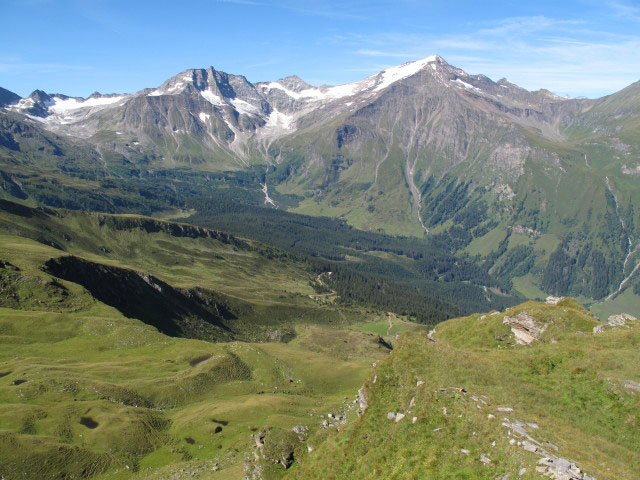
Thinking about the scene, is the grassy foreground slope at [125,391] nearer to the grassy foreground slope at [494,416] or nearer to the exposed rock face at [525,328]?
the grassy foreground slope at [494,416]

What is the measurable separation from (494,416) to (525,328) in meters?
46.0

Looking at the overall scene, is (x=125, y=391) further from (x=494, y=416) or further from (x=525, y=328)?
(x=525, y=328)

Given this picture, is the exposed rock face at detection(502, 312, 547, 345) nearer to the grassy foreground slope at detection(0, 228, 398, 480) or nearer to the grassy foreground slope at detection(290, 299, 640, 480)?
the grassy foreground slope at detection(290, 299, 640, 480)

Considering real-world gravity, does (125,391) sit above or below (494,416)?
below

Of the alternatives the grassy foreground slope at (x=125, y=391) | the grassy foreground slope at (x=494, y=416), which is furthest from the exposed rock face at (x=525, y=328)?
the grassy foreground slope at (x=125, y=391)

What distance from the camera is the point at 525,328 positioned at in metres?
80.2

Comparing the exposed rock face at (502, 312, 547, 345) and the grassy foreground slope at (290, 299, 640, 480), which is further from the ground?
the grassy foreground slope at (290, 299, 640, 480)

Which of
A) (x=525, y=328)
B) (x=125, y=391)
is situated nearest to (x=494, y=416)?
(x=525, y=328)

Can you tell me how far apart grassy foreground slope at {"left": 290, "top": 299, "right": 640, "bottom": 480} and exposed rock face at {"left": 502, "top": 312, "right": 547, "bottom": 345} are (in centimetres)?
1162

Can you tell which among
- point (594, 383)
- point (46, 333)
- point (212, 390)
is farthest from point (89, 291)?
point (594, 383)

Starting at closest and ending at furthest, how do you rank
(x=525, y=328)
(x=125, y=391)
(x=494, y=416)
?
1. (x=494, y=416)
2. (x=525, y=328)
3. (x=125, y=391)

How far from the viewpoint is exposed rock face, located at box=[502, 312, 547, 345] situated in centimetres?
7831

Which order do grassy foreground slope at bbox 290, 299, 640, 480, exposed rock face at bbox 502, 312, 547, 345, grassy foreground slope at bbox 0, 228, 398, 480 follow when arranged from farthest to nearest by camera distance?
exposed rock face at bbox 502, 312, 547, 345
grassy foreground slope at bbox 0, 228, 398, 480
grassy foreground slope at bbox 290, 299, 640, 480

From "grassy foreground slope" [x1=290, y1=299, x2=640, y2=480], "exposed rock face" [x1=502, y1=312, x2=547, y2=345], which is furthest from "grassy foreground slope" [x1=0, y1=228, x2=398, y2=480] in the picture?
"exposed rock face" [x1=502, y1=312, x2=547, y2=345]
